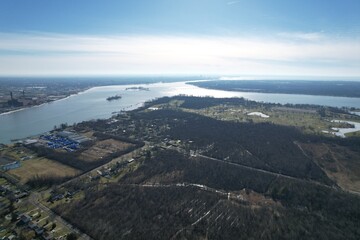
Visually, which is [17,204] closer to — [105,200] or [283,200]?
[105,200]

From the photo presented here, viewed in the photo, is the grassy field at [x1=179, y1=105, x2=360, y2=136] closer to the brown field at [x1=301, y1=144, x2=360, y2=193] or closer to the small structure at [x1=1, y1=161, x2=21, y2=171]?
the brown field at [x1=301, y1=144, x2=360, y2=193]

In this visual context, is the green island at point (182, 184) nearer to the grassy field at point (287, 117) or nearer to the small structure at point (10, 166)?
the small structure at point (10, 166)

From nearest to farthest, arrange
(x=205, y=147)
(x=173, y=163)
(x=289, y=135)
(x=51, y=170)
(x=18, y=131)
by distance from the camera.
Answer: (x=51, y=170) < (x=173, y=163) < (x=205, y=147) < (x=289, y=135) < (x=18, y=131)

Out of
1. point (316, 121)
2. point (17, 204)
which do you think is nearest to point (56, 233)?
point (17, 204)

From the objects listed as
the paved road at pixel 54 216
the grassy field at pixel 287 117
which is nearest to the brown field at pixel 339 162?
the grassy field at pixel 287 117

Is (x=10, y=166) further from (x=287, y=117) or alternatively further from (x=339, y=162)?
(x=287, y=117)
